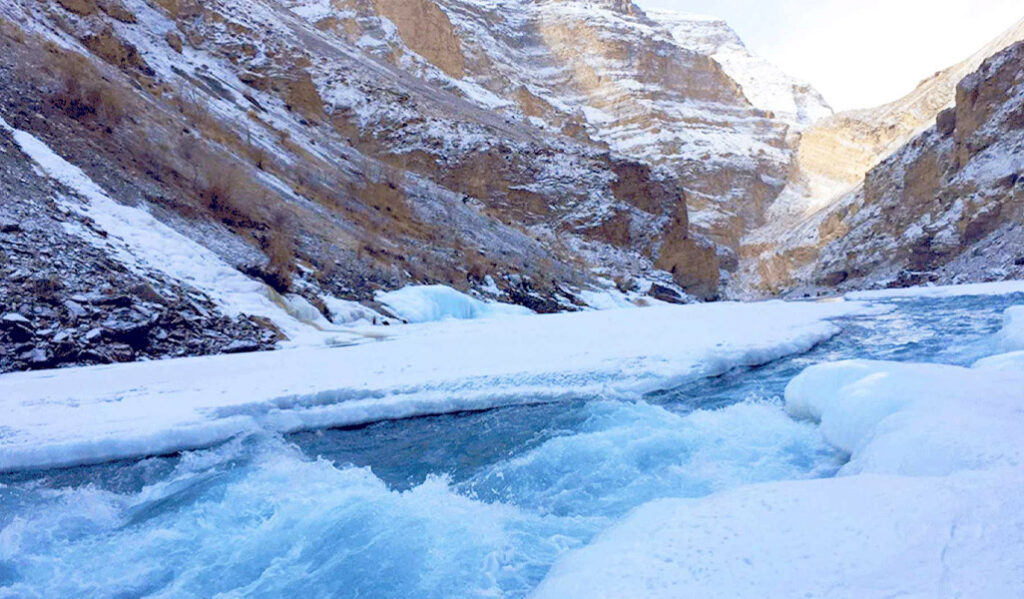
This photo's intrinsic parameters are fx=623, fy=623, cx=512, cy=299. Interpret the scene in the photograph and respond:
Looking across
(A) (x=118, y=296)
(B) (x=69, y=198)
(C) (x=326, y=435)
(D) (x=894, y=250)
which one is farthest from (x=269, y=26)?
(D) (x=894, y=250)

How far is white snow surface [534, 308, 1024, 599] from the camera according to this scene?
Answer: 241 cm

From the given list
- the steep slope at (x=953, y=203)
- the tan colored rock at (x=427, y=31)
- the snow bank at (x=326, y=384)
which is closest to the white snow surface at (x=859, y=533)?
the snow bank at (x=326, y=384)

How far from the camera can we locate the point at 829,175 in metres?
118

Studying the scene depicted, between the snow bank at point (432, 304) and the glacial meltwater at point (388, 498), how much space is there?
9.25m

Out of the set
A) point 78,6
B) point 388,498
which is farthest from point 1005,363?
point 78,6

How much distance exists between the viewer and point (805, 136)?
12538 cm

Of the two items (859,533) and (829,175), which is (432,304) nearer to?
(859,533)

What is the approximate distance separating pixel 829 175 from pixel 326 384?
5071 inches

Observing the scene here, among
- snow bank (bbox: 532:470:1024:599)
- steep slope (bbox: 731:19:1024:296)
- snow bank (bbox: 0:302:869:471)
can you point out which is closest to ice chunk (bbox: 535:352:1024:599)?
snow bank (bbox: 532:470:1024:599)

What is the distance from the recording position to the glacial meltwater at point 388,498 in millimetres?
3812

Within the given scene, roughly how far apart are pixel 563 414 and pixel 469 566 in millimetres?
3484

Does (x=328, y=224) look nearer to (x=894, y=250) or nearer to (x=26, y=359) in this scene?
(x=26, y=359)

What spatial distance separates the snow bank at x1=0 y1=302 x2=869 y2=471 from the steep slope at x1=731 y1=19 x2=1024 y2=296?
55.8 metres

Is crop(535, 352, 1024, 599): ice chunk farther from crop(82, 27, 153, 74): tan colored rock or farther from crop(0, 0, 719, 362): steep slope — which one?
crop(82, 27, 153, 74): tan colored rock
